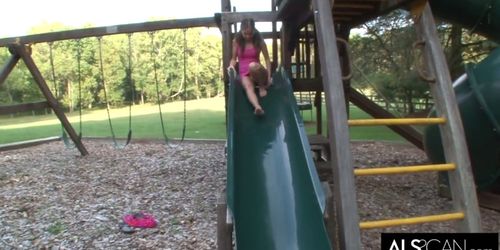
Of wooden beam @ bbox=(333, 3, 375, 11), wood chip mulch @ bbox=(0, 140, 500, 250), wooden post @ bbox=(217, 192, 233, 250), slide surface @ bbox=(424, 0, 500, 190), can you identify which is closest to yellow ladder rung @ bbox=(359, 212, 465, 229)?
wooden post @ bbox=(217, 192, 233, 250)

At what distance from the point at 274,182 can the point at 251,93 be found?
1572 millimetres

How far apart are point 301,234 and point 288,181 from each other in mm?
612

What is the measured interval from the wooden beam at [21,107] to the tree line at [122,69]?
11566 millimetres

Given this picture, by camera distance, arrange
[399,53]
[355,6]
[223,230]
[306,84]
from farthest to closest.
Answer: [399,53]
[306,84]
[355,6]
[223,230]

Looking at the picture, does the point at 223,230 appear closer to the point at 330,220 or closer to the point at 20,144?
the point at 330,220

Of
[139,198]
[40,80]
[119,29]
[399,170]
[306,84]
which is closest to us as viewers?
[399,170]

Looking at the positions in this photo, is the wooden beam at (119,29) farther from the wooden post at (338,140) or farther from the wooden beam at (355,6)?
the wooden post at (338,140)

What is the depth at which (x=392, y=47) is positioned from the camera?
40.7 feet

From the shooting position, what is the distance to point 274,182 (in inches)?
144

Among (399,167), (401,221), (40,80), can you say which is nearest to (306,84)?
(399,167)

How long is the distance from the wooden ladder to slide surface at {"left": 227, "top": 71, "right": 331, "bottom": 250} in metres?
0.29

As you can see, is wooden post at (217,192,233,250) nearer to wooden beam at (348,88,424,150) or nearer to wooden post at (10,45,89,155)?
wooden beam at (348,88,424,150)

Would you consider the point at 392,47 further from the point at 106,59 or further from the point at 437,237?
the point at 106,59

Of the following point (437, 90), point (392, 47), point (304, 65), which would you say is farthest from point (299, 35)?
point (392, 47)
